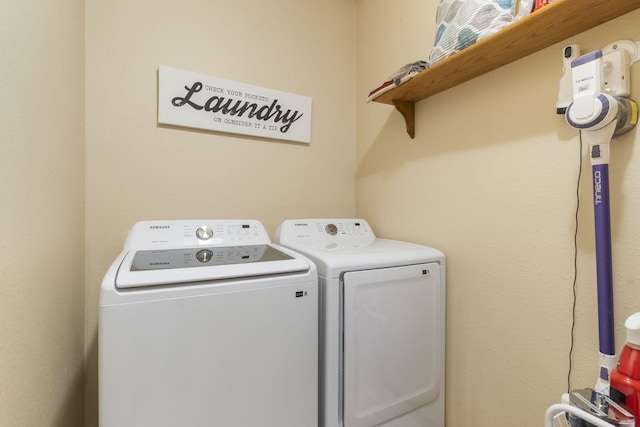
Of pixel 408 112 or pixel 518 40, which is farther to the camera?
pixel 408 112

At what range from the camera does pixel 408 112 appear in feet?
4.88

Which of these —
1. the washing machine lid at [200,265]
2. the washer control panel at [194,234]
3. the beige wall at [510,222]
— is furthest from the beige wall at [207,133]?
the beige wall at [510,222]

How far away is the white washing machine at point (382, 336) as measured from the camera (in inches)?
41.6

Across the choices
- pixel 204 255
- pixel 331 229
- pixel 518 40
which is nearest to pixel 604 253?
pixel 518 40

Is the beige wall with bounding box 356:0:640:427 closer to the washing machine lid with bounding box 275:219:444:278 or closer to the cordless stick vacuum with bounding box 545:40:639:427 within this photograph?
the cordless stick vacuum with bounding box 545:40:639:427

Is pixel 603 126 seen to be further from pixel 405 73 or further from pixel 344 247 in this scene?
pixel 344 247

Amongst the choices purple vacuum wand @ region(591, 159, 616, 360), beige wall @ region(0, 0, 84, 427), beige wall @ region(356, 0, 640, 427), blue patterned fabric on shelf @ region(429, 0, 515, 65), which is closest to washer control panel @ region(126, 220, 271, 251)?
beige wall @ region(0, 0, 84, 427)

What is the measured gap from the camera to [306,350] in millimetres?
1009

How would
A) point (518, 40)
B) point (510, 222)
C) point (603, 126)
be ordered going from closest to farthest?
1. point (603, 126)
2. point (518, 40)
3. point (510, 222)

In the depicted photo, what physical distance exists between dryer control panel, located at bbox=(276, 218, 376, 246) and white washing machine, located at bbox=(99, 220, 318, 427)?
380 millimetres

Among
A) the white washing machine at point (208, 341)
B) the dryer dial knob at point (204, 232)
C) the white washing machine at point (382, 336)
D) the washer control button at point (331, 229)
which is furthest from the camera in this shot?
the washer control button at point (331, 229)

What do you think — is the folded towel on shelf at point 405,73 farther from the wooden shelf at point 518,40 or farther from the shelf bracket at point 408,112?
the shelf bracket at point 408,112

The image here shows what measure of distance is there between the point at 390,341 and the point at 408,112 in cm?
108

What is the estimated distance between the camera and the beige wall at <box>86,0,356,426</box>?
1366 millimetres
